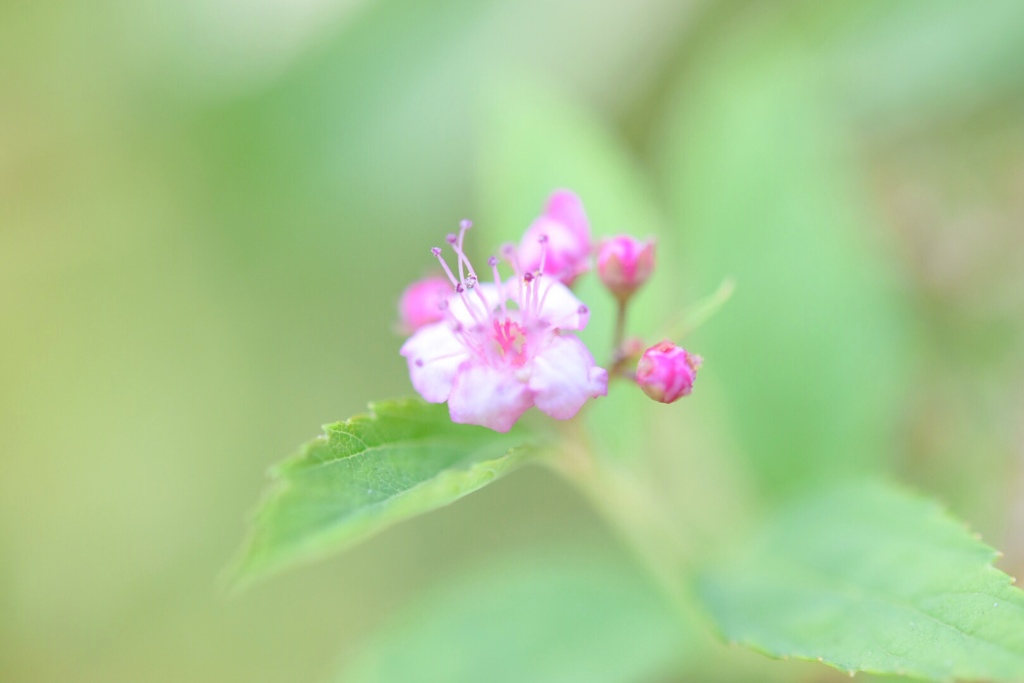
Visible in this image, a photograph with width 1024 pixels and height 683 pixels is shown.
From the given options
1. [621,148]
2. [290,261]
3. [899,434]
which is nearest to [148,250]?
[290,261]

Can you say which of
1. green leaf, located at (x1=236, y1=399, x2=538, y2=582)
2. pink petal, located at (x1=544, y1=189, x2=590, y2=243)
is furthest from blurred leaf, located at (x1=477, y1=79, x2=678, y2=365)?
green leaf, located at (x1=236, y1=399, x2=538, y2=582)

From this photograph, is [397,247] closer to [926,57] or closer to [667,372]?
[926,57]

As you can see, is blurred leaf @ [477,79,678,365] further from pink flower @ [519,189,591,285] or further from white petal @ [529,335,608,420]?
white petal @ [529,335,608,420]

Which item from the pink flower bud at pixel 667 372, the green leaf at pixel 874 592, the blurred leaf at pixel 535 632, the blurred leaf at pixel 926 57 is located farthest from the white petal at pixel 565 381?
the blurred leaf at pixel 926 57

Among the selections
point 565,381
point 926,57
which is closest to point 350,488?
point 565,381

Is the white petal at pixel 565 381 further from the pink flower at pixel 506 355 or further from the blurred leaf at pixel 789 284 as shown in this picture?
the blurred leaf at pixel 789 284

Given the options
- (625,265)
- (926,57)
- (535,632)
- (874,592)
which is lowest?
(874,592)
